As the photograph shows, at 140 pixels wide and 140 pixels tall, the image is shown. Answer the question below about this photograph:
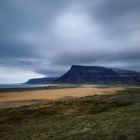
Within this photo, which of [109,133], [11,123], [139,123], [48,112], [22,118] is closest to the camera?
[109,133]

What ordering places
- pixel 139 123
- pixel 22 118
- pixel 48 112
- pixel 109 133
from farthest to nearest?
pixel 48 112 → pixel 22 118 → pixel 139 123 → pixel 109 133

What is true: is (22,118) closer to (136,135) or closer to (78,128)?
(78,128)

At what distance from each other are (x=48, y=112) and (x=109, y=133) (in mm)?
12285

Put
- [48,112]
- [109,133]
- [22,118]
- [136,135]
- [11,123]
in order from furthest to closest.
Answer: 1. [48,112]
2. [22,118]
3. [11,123]
4. [109,133]
5. [136,135]

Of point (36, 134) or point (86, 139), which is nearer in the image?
point (86, 139)

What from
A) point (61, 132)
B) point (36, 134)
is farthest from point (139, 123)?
point (36, 134)

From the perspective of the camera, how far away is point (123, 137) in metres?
11.1

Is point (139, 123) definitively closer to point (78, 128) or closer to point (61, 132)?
point (78, 128)

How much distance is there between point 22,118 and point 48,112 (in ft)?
11.0

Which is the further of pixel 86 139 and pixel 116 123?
pixel 116 123

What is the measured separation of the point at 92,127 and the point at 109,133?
6.78ft

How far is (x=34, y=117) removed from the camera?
21219 mm

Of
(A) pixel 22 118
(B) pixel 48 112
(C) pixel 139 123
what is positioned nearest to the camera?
(C) pixel 139 123

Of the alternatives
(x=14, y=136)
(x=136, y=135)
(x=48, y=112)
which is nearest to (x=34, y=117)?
(x=48, y=112)
